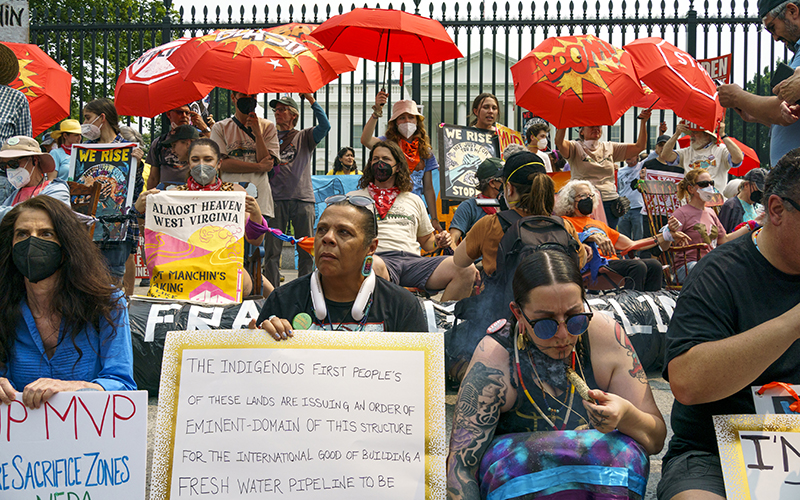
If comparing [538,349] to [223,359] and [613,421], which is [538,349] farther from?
[223,359]

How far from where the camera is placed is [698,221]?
6867 millimetres

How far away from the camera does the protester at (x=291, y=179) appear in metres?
6.83

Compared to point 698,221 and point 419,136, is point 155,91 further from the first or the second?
point 698,221

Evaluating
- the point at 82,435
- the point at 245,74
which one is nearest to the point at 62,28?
the point at 245,74

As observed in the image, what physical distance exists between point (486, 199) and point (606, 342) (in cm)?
355

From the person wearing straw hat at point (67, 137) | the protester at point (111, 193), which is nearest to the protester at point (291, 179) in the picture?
the protester at point (111, 193)

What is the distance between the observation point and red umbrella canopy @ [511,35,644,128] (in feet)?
22.9

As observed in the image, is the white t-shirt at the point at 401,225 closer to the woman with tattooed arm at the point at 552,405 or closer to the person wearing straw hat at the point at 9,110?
the person wearing straw hat at the point at 9,110

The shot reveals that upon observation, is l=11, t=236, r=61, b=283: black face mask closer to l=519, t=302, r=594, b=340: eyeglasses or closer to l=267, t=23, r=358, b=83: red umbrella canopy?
l=519, t=302, r=594, b=340: eyeglasses

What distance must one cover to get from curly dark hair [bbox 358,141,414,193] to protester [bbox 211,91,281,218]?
3.84 feet

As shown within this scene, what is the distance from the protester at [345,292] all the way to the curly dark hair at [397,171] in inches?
103

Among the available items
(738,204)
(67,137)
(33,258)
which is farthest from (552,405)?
(738,204)

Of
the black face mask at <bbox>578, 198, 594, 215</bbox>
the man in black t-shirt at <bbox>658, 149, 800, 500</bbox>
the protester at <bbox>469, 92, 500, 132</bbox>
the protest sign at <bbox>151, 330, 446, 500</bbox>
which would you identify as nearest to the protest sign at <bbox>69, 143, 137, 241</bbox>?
the protester at <bbox>469, 92, 500, 132</bbox>

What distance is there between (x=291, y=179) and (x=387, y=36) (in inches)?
68.5
